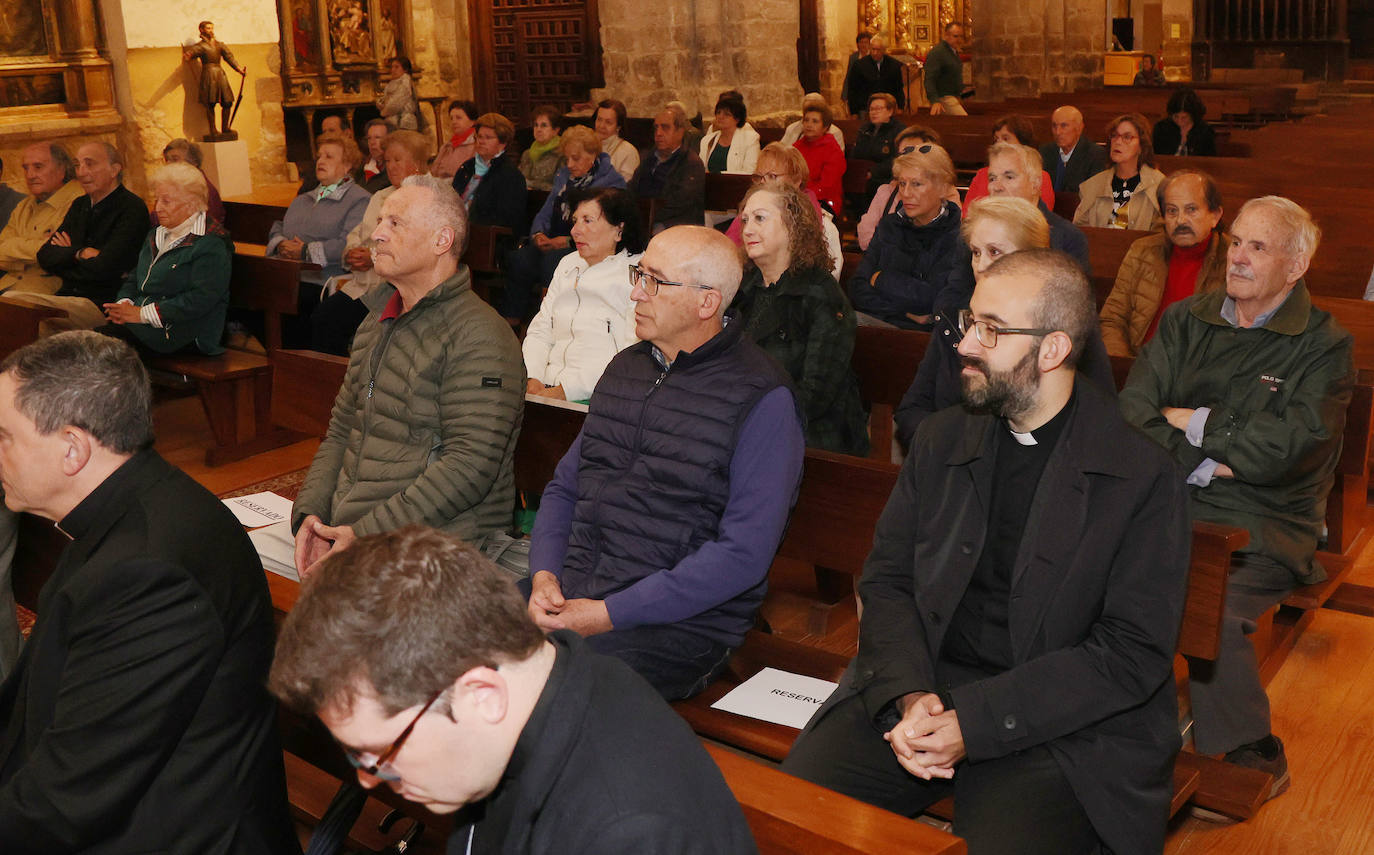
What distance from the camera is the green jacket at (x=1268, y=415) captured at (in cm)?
317

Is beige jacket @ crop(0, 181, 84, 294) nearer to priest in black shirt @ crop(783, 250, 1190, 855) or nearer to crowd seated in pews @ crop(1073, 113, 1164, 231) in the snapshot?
Answer: crowd seated in pews @ crop(1073, 113, 1164, 231)

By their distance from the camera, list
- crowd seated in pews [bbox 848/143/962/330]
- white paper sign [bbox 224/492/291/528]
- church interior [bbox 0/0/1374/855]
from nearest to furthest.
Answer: church interior [bbox 0/0/1374/855] → white paper sign [bbox 224/492/291/528] → crowd seated in pews [bbox 848/143/962/330]

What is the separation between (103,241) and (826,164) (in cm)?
434

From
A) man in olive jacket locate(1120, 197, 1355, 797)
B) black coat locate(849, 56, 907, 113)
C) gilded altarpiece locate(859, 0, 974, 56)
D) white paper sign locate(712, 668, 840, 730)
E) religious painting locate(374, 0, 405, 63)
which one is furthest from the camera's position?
gilded altarpiece locate(859, 0, 974, 56)

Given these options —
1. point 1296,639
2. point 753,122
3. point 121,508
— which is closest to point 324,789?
point 121,508

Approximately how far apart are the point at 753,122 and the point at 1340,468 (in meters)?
9.36

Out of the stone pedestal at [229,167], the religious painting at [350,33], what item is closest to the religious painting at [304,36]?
the religious painting at [350,33]

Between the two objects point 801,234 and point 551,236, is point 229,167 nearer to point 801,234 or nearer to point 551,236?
point 551,236

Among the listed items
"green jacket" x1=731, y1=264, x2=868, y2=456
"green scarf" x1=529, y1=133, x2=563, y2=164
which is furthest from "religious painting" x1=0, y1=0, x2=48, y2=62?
"green jacket" x1=731, y1=264, x2=868, y2=456

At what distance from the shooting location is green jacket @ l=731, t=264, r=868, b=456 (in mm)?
3947

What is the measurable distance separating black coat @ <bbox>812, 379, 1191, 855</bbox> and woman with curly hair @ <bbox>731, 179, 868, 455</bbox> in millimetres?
1522

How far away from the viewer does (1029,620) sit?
2.35 m

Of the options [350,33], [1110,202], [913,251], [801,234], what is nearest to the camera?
[801,234]

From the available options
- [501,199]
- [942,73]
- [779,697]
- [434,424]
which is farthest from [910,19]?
[779,697]
